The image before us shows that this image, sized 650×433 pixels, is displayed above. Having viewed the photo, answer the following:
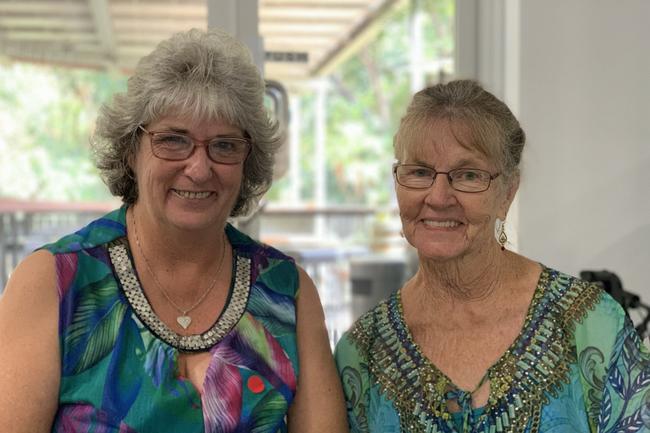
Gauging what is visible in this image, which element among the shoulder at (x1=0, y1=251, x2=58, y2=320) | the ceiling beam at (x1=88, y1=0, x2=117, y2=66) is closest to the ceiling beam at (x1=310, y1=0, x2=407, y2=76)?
the ceiling beam at (x1=88, y1=0, x2=117, y2=66)

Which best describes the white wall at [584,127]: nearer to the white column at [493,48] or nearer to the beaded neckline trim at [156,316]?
the white column at [493,48]

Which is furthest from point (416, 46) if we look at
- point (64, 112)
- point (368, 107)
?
point (368, 107)

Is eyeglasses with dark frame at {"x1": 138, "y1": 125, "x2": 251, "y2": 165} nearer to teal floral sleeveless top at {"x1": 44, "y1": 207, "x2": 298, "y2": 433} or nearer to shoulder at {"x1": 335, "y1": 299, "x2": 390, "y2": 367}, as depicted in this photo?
teal floral sleeveless top at {"x1": 44, "y1": 207, "x2": 298, "y2": 433}

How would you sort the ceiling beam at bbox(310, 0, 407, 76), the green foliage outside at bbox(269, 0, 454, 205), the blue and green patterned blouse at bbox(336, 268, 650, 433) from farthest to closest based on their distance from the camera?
the green foliage outside at bbox(269, 0, 454, 205), the ceiling beam at bbox(310, 0, 407, 76), the blue and green patterned blouse at bbox(336, 268, 650, 433)

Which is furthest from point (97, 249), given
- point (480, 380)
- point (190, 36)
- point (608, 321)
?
point (608, 321)

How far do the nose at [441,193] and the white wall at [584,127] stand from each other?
1.38 m

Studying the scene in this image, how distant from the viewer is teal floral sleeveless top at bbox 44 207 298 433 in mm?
1538

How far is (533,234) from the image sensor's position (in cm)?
299

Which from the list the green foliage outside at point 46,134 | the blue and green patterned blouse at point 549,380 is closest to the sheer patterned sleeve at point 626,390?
the blue and green patterned blouse at point 549,380

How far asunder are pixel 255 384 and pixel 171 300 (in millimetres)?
245

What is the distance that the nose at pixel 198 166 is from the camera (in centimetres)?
159

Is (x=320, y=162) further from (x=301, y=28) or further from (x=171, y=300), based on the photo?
(x=171, y=300)

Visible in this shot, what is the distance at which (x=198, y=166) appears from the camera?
1593 millimetres

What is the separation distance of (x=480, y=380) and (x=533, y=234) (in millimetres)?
1415
